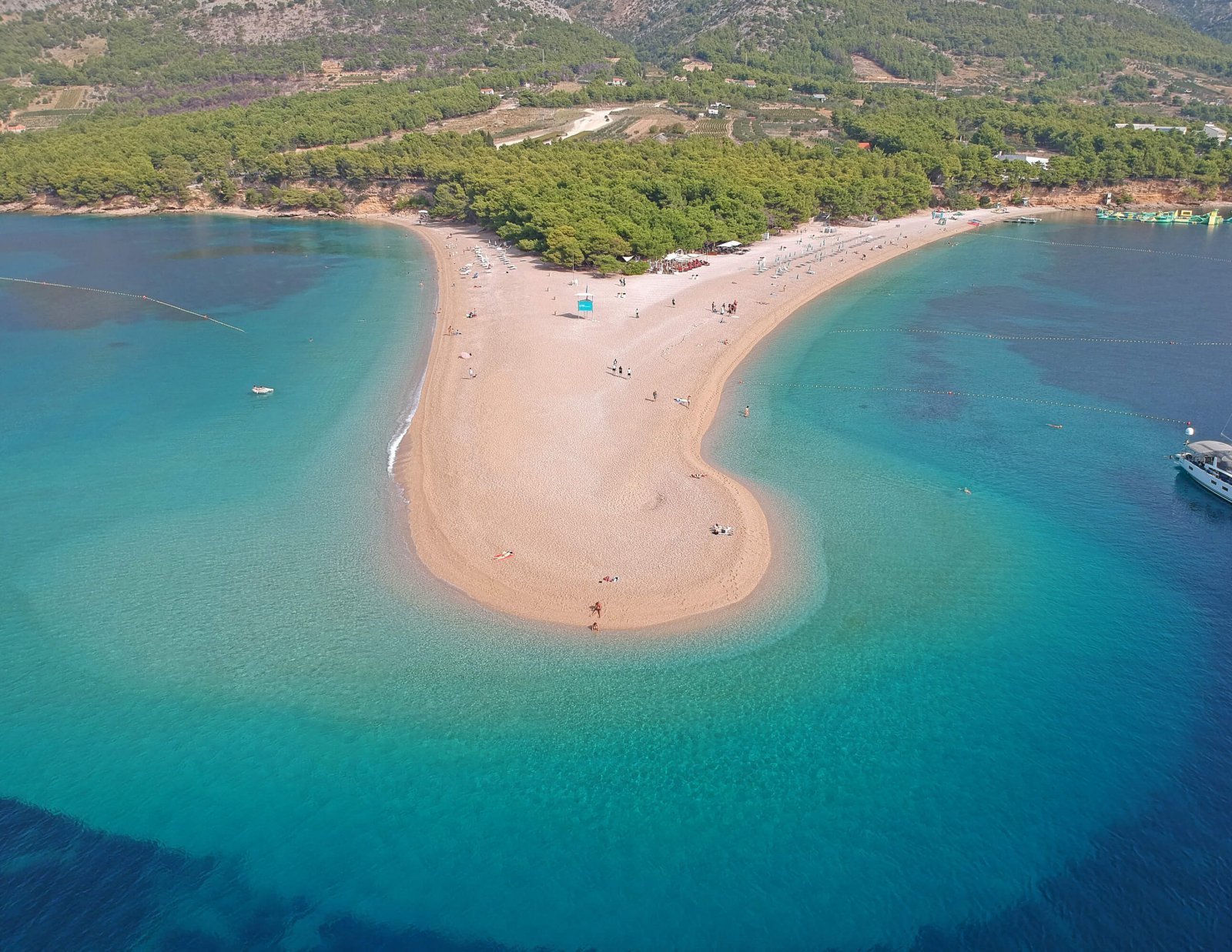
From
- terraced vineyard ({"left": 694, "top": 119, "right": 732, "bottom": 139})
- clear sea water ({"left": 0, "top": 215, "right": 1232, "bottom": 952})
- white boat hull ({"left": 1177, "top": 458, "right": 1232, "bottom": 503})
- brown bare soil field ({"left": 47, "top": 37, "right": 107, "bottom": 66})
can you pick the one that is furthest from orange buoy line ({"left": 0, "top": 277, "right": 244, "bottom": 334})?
brown bare soil field ({"left": 47, "top": 37, "right": 107, "bottom": 66})

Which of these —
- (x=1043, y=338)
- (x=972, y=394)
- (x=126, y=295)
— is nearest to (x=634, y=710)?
(x=972, y=394)

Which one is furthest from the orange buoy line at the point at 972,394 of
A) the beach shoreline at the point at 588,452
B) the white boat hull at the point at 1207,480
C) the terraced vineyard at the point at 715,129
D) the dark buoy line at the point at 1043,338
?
the terraced vineyard at the point at 715,129

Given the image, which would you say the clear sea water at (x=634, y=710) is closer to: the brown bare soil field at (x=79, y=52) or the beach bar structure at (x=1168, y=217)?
the beach bar structure at (x=1168, y=217)

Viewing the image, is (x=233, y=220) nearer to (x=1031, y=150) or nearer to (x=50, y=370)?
(x=50, y=370)

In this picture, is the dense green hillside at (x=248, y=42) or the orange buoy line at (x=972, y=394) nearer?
the orange buoy line at (x=972, y=394)

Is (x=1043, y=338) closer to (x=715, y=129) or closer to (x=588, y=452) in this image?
(x=588, y=452)

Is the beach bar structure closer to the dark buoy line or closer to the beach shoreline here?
the dark buoy line
